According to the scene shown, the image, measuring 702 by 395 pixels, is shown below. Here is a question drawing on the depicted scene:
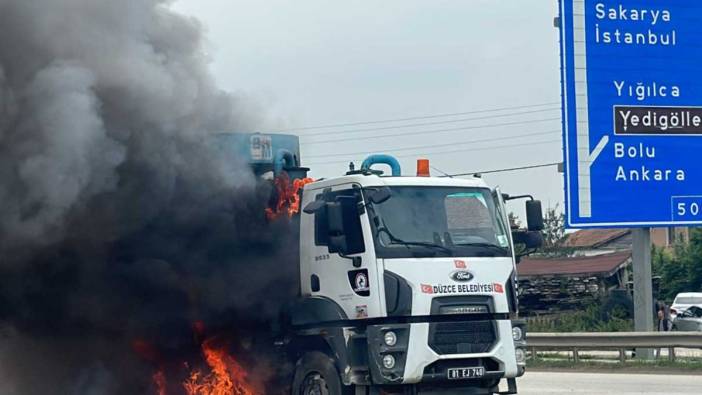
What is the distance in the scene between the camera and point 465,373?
1217 cm

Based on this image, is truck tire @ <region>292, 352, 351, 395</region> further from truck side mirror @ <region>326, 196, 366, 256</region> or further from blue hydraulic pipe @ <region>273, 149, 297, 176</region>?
blue hydraulic pipe @ <region>273, 149, 297, 176</region>

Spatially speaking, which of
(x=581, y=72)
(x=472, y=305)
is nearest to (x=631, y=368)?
(x=581, y=72)

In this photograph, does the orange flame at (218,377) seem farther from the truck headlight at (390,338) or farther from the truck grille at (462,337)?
the truck grille at (462,337)

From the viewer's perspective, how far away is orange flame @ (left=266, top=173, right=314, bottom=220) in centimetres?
1362

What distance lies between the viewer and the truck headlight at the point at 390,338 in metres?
11.9

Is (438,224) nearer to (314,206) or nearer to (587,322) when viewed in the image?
(314,206)

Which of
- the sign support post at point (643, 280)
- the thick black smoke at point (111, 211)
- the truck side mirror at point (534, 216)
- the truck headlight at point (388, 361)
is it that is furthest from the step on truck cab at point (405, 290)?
the sign support post at point (643, 280)

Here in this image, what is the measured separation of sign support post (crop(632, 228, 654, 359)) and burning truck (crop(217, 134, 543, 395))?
10.3 m

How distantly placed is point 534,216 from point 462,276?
1.59m

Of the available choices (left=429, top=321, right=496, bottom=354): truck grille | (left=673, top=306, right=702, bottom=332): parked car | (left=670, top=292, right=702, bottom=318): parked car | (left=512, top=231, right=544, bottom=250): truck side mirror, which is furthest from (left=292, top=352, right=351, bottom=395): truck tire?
(left=670, top=292, right=702, bottom=318): parked car

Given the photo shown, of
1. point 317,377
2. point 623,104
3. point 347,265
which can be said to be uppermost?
point 623,104

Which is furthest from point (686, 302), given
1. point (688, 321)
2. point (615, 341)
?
point (615, 341)

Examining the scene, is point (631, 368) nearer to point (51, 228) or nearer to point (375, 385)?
point (375, 385)

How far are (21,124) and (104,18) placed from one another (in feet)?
5.16
